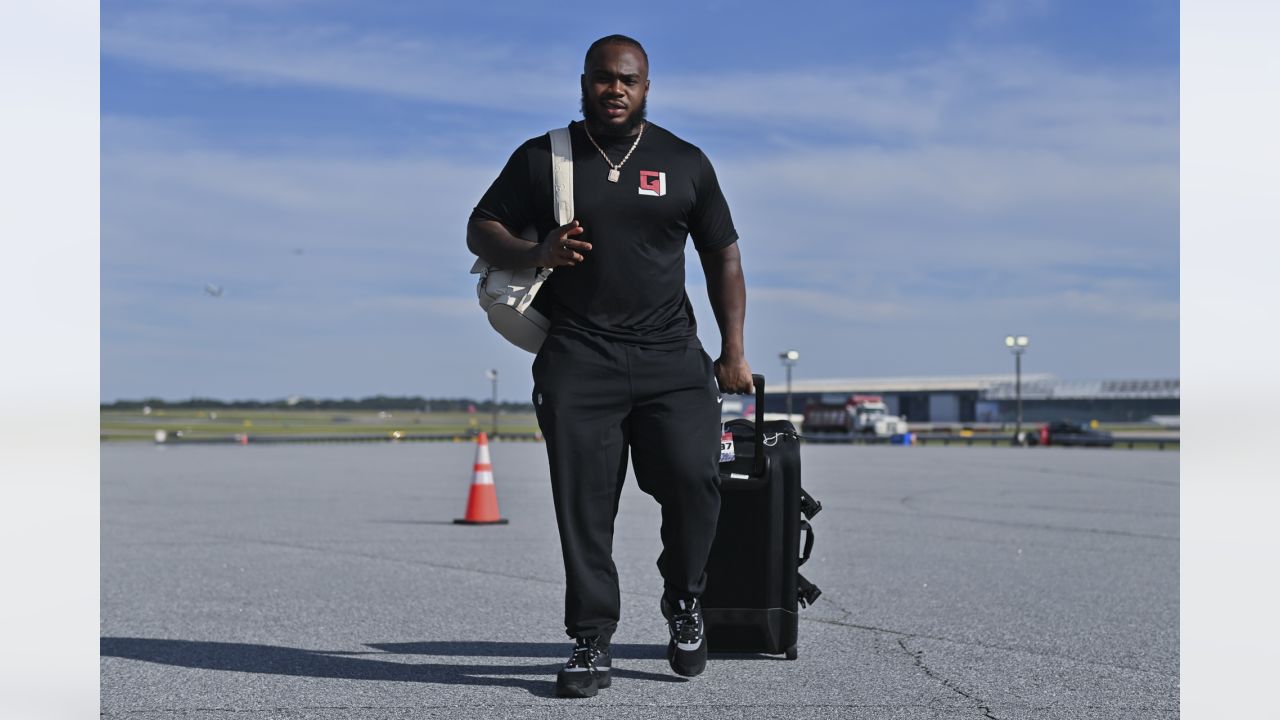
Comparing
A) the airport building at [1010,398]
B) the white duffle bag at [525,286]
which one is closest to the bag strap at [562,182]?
the white duffle bag at [525,286]

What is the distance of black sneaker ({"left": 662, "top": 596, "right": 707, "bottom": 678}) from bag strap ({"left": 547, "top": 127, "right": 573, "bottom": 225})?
1.41m

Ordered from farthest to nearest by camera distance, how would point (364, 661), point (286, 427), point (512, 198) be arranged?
1. point (286, 427)
2. point (364, 661)
3. point (512, 198)

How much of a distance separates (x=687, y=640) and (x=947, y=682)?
2.98ft

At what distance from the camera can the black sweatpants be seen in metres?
4.61

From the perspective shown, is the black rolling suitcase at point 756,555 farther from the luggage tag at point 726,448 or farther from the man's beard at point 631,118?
the man's beard at point 631,118

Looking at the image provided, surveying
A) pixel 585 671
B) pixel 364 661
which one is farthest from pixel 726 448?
pixel 364 661

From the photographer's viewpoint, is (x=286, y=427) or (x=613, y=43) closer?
(x=613, y=43)

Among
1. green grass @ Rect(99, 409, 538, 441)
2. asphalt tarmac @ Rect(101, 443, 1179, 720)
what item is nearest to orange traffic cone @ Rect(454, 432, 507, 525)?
asphalt tarmac @ Rect(101, 443, 1179, 720)

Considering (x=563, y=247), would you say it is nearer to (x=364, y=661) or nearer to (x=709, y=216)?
(x=709, y=216)

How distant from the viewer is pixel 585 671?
15.0 ft

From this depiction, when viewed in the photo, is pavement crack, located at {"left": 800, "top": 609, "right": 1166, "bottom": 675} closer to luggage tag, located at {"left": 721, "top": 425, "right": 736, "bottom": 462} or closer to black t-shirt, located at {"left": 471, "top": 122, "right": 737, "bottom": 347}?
luggage tag, located at {"left": 721, "top": 425, "right": 736, "bottom": 462}

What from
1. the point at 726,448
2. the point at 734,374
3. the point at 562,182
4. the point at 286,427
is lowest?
the point at 286,427

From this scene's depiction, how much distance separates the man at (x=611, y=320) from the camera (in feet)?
14.9
